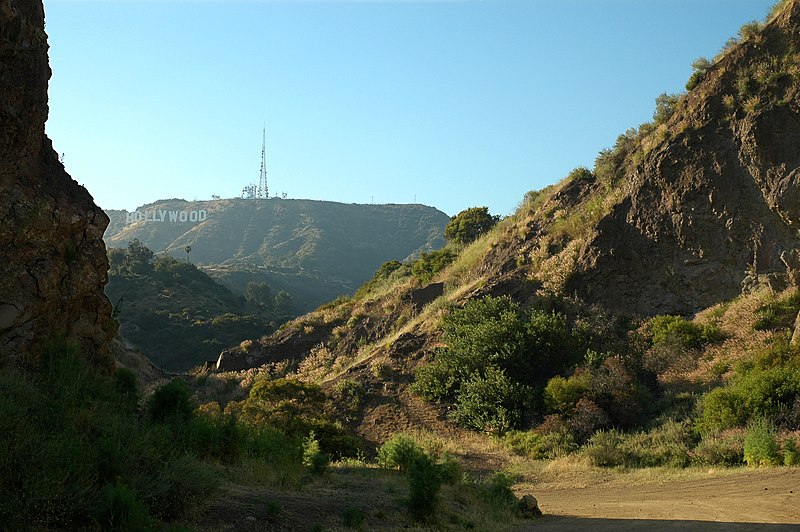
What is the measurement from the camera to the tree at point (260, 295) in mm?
78625

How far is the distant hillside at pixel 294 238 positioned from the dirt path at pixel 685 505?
283 feet

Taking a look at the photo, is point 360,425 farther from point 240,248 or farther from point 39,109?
point 240,248

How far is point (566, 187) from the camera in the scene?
104 ft

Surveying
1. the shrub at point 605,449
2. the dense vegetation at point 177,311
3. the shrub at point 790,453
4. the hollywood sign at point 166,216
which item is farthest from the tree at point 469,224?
the hollywood sign at point 166,216

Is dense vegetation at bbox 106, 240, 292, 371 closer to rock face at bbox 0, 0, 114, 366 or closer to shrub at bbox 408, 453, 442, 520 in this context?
rock face at bbox 0, 0, 114, 366

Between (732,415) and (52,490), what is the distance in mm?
15111

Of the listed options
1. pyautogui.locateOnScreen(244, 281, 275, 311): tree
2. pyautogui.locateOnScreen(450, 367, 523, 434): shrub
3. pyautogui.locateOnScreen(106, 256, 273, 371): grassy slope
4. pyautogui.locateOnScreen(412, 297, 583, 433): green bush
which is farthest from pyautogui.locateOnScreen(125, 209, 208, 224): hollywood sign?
pyautogui.locateOnScreen(450, 367, 523, 434): shrub

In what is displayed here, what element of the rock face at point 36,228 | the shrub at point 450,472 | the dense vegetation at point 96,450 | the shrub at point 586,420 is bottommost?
the shrub at point 450,472

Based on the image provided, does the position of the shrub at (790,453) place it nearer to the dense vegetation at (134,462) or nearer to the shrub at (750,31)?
the dense vegetation at (134,462)

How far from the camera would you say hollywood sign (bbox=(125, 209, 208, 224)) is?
168m

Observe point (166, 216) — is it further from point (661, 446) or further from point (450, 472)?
point (450, 472)

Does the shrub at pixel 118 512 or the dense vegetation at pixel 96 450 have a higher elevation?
the dense vegetation at pixel 96 450

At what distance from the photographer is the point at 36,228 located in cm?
974

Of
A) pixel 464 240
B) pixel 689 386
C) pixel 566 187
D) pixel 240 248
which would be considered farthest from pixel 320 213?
pixel 689 386
